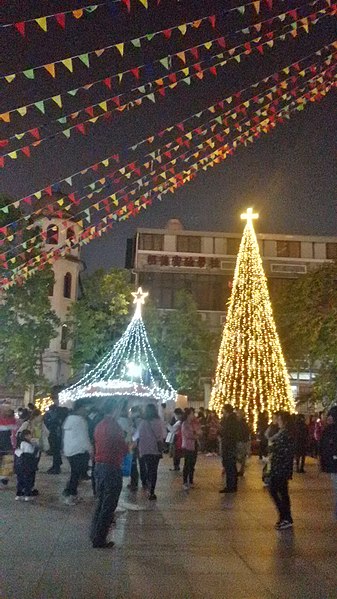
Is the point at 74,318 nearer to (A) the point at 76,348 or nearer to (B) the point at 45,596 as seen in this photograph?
(A) the point at 76,348

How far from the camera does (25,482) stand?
1190 centimetres

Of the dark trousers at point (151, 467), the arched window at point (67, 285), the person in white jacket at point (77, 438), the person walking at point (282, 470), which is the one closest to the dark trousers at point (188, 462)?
the dark trousers at point (151, 467)

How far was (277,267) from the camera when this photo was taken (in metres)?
55.0

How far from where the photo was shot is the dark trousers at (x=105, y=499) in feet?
25.6

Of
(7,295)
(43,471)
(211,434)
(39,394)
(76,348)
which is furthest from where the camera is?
(76,348)

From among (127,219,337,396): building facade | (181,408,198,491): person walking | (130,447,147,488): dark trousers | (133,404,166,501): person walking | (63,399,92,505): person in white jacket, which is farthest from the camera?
(127,219,337,396): building facade

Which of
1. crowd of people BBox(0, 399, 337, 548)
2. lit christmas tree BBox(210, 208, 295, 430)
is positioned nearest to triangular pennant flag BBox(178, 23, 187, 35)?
crowd of people BBox(0, 399, 337, 548)

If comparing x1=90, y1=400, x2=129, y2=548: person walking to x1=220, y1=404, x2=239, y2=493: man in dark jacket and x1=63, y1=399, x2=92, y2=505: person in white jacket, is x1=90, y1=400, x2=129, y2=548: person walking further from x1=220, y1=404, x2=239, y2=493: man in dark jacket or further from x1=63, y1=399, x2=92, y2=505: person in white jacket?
x1=220, y1=404, x2=239, y2=493: man in dark jacket

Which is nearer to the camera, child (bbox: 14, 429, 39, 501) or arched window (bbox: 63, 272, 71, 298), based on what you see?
child (bbox: 14, 429, 39, 501)

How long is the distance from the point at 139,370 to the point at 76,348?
596 cm

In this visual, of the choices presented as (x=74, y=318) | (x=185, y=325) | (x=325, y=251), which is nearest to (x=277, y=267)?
(x=325, y=251)

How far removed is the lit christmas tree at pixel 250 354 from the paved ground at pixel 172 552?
47.4 feet

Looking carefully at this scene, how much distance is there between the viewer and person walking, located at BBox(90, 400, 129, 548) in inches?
308

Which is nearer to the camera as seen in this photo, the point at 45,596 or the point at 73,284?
the point at 45,596
